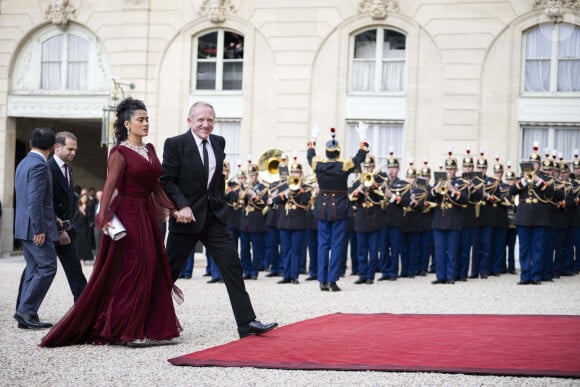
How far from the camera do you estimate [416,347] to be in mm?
8422

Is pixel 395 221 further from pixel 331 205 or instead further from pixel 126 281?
pixel 126 281

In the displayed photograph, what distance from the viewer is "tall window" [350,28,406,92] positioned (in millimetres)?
23109

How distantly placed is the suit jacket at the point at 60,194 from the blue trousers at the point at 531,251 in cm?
831

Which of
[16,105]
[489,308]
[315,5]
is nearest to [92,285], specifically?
[489,308]

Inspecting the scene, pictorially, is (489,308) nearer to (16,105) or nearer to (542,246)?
(542,246)

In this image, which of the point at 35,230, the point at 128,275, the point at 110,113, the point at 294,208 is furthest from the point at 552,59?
the point at 128,275

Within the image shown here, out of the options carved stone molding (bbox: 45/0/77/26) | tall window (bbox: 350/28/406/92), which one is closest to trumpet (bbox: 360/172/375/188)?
tall window (bbox: 350/28/406/92)

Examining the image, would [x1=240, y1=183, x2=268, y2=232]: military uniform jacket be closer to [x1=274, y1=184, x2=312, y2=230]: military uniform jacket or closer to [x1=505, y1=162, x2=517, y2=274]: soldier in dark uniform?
[x1=274, y1=184, x2=312, y2=230]: military uniform jacket

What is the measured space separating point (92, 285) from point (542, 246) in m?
9.45

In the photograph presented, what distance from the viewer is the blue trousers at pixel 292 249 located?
16.4m

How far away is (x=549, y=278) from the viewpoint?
1673 cm

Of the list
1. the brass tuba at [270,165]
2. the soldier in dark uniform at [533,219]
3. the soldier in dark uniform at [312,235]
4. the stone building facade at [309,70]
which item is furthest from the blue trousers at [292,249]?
the stone building facade at [309,70]

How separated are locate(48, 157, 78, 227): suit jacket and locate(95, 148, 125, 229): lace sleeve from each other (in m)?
1.89

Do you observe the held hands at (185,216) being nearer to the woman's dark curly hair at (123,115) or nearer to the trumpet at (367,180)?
the woman's dark curly hair at (123,115)
